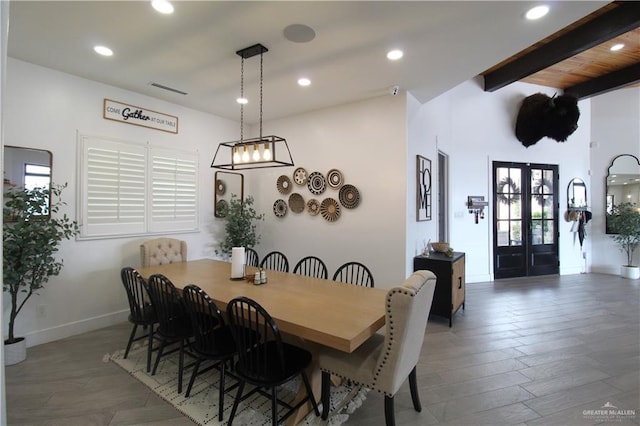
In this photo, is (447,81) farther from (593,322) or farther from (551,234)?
(551,234)

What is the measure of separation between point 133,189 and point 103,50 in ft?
5.59

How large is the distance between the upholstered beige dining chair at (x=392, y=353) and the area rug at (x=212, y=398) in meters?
0.20

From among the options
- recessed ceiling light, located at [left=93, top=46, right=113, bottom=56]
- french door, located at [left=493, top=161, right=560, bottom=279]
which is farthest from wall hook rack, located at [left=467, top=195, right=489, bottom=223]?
recessed ceiling light, located at [left=93, top=46, right=113, bottom=56]

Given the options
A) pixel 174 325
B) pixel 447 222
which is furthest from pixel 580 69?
pixel 174 325

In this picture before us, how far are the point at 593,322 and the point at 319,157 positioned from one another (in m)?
4.26

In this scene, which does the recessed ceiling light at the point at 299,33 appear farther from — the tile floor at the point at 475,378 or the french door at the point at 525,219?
the french door at the point at 525,219

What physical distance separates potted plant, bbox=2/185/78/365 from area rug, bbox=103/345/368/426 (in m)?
1.09

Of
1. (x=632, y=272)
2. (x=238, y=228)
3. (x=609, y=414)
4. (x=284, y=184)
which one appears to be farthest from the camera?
(x=632, y=272)

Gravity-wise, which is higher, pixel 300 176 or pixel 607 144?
pixel 607 144

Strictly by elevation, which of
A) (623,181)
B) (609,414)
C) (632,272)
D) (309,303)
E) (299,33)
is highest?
(299,33)

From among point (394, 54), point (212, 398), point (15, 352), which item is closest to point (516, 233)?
point (394, 54)

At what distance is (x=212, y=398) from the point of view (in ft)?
7.84

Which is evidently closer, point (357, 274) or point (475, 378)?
point (475, 378)

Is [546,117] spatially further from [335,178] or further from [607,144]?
[335,178]
